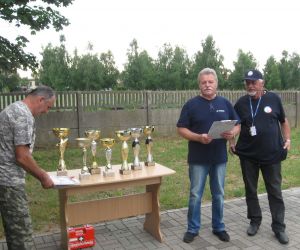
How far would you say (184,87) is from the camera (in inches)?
1105

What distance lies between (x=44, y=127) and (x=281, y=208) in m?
7.60

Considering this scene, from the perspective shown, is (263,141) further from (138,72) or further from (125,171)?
(138,72)

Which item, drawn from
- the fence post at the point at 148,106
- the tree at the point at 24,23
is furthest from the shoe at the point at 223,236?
the fence post at the point at 148,106

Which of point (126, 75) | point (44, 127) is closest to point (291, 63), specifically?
point (126, 75)

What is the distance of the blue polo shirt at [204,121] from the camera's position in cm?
439

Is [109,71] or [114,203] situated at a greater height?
[109,71]

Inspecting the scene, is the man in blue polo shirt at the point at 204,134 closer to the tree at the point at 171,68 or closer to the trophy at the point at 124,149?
the trophy at the point at 124,149

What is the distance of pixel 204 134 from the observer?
4.29 meters

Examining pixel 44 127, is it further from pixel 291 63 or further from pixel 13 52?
pixel 291 63

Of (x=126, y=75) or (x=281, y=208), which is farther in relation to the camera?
(x=126, y=75)

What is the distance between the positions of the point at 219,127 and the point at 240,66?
24.6 m

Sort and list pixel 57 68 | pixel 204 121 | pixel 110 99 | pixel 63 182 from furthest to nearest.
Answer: pixel 57 68 → pixel 110 99 → pixel 204 121 → pixel 63 182

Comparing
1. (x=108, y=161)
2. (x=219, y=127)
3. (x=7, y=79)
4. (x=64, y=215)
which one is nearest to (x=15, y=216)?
(x=64, y=215)

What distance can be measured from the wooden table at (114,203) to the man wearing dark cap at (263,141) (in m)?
1.04
